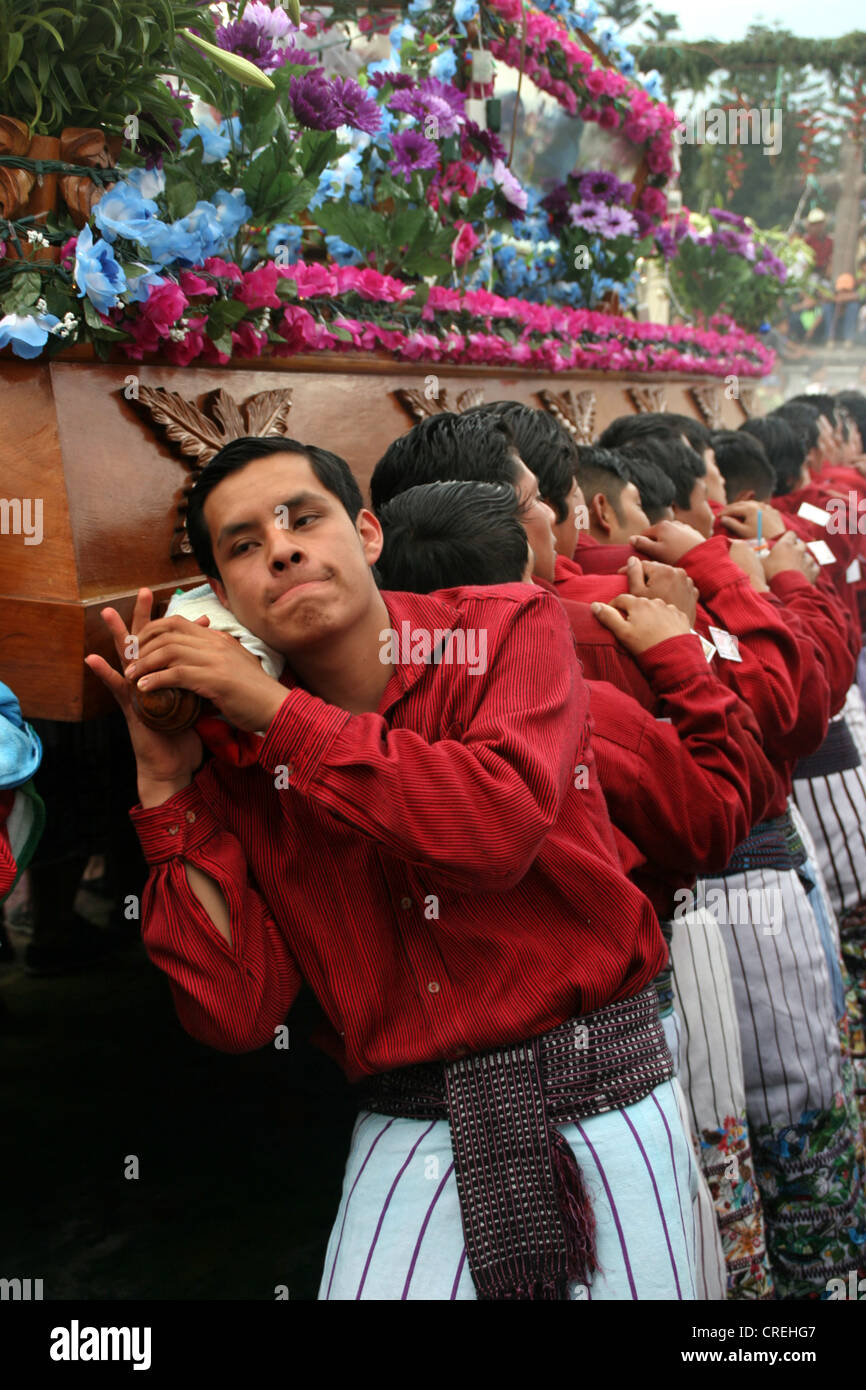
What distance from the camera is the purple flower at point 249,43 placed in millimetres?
2406

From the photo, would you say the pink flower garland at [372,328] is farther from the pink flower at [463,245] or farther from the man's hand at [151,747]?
the man's hand at [151,747]

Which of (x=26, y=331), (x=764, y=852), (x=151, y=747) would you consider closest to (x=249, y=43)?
(x=26, y=331)

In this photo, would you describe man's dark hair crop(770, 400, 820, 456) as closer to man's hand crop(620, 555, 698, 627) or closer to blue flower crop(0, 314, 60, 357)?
man's hand crop(620, 555, 698, 627)

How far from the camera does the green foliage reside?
5.43 feet

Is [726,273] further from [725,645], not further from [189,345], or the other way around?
[189,345]

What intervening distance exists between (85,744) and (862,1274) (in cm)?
263

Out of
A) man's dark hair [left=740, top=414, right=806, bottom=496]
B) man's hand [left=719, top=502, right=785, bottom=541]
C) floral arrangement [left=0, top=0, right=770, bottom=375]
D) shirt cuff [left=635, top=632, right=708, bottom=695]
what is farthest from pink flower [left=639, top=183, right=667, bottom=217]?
shirt cuff [left=635, top=632, right=708, bottom=695]

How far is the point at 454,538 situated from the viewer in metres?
1.87

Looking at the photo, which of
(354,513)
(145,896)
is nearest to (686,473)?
(354,513)

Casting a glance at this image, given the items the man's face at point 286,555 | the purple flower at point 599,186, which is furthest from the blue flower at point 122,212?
the purple flower at point 599,186

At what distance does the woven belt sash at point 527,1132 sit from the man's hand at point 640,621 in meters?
0.76

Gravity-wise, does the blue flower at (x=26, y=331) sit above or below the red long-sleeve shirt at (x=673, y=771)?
above

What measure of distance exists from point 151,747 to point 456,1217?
0.69 meters

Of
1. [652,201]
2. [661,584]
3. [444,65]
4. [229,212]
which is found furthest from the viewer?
[652,201]
